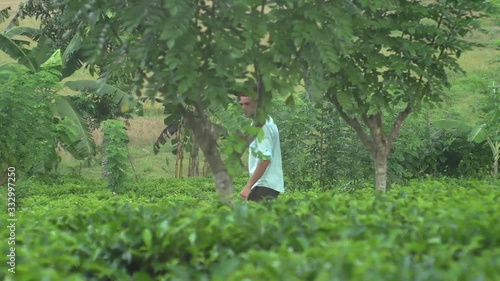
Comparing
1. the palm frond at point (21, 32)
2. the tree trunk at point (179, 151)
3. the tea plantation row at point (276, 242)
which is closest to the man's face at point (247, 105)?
the tea plantation row at point (276, 242)

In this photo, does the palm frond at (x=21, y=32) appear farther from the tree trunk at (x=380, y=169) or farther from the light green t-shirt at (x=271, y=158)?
the light green t-shirt at (x=271, y=158)

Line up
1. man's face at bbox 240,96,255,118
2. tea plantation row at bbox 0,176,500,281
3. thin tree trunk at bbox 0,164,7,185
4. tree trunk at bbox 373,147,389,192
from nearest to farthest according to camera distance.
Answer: tea plantation row at bbox 0,176,500,281 → man's face at bbox 240,96,255,118 → tree trunk at bbox 373,147,389,192 → thin tree trunk at bbox 0,164,7,185

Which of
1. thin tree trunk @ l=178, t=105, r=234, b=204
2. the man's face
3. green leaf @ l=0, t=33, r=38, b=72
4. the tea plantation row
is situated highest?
green leaf @ l=0, t=33, r=38, b=72

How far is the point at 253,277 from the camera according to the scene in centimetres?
302

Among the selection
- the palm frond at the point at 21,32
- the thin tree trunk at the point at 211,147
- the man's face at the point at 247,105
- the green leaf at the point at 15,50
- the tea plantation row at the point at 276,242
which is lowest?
the tea plantation row at the point at 276,242

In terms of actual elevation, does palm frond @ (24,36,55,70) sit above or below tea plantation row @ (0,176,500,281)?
above

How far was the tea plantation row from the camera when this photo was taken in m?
3.05

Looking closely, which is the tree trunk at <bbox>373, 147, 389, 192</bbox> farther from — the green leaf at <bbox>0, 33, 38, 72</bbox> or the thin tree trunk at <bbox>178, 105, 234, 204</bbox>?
the green leaf at <bbox>0, 33, 38, 72</bbox>

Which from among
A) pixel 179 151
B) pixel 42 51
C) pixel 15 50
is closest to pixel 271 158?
pixel 15 50

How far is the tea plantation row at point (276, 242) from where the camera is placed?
10.0 feet

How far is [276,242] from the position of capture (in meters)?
3.86

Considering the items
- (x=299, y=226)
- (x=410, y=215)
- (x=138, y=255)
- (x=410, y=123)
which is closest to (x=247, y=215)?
(x=299, y=226)

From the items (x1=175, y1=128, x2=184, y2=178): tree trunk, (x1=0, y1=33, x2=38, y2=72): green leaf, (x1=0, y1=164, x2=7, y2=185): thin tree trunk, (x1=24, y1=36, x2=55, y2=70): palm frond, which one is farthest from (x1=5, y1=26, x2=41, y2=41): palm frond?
(x1=0, y1=164, x2=7, y2=185): thin tree trunk

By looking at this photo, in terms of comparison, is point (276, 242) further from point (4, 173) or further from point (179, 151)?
point (179, 151)
